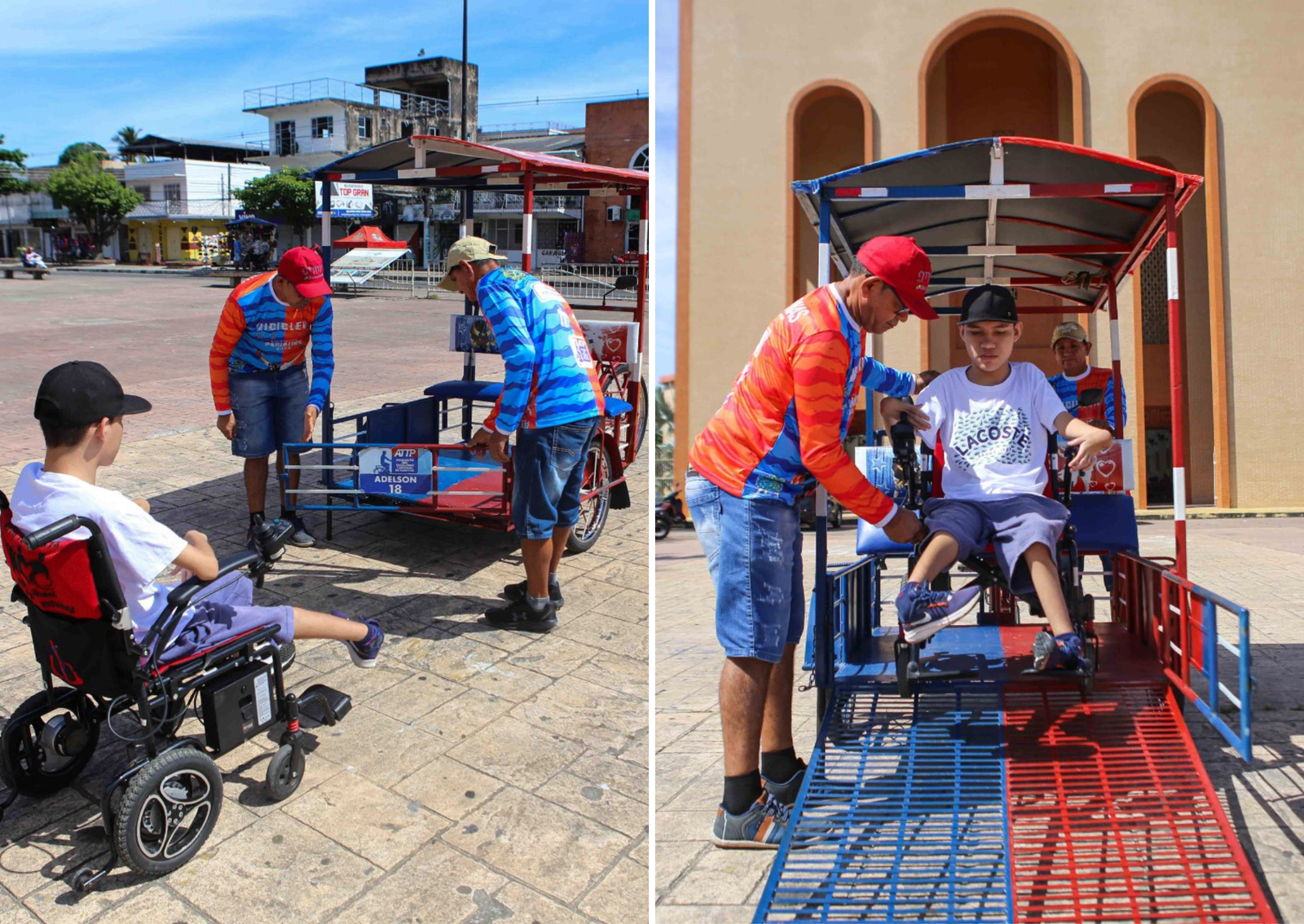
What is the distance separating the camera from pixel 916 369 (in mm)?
17562

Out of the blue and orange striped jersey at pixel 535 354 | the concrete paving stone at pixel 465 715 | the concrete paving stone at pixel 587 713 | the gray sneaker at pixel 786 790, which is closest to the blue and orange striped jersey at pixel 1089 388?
the blue and orange striped jersey at pixel 535 354

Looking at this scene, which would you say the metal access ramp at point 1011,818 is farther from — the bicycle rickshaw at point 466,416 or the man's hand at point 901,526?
the bicycle rickshaw at point 466,416

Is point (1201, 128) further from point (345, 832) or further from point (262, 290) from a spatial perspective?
point (345, 832)

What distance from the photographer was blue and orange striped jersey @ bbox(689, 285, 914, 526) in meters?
3.51

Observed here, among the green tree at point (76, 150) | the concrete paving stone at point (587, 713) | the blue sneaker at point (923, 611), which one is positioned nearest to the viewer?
the blue sneaker at point (923, 611)

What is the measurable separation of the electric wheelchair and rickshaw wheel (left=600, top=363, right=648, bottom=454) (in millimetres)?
3932

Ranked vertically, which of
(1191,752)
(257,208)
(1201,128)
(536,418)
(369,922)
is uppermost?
(257,208)

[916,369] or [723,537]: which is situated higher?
[916,369]

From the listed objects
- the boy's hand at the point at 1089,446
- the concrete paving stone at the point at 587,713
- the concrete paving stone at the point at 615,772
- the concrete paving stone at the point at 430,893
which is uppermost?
the boy's hand at the point at 1089,446

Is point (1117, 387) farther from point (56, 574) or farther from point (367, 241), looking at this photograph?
point (367, 241)

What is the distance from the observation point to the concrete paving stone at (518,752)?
4082 mm

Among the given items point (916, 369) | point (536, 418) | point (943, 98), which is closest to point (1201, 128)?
point (943, 98)

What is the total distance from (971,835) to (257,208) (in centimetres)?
5357

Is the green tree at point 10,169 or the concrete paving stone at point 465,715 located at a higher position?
the green tree at point 10,169
